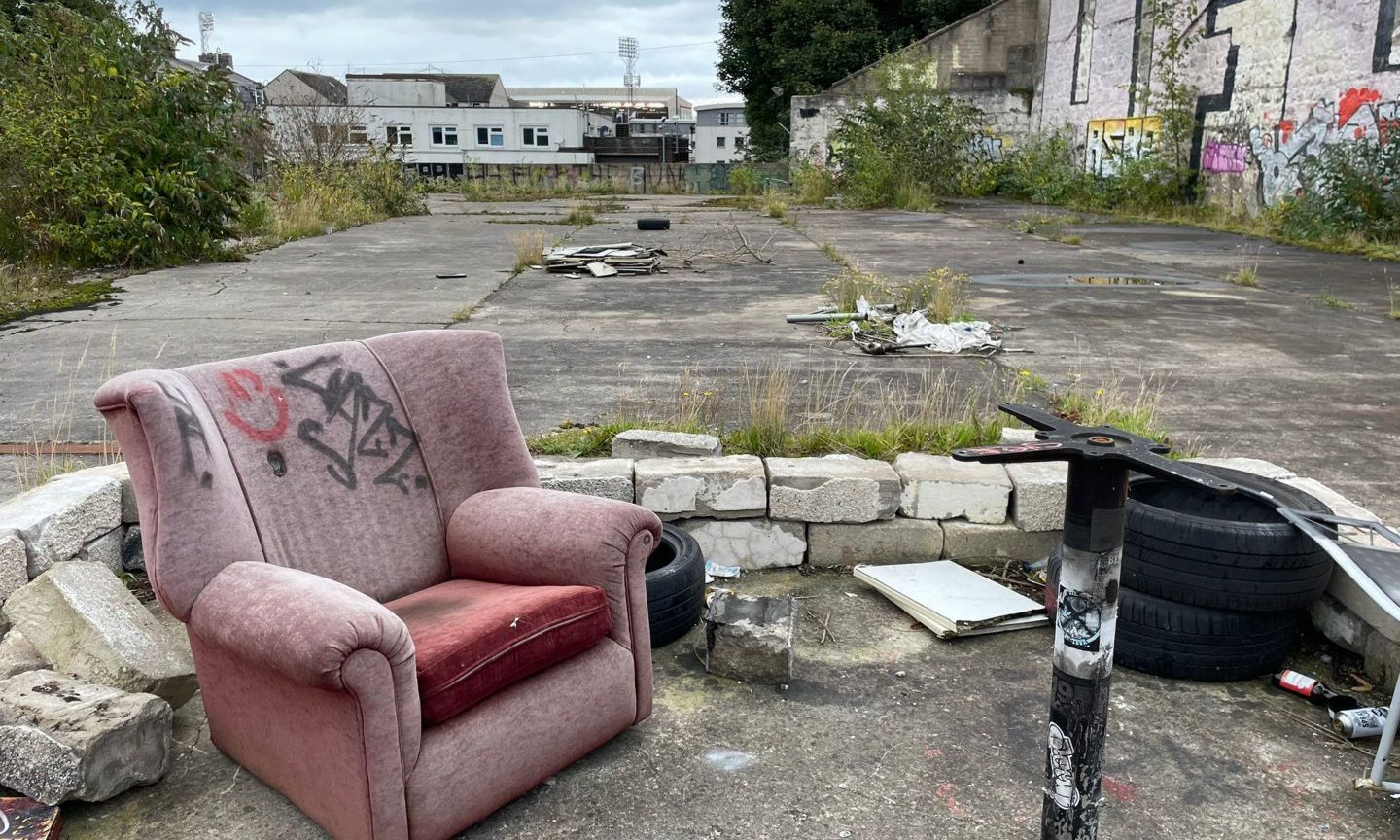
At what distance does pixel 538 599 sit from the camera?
2.74 m

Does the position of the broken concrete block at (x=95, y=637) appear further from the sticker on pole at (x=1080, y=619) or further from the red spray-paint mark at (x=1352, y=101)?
the red spray-paint mark at (x=1352, y=101)

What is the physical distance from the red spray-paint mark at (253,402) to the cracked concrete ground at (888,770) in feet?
3.03

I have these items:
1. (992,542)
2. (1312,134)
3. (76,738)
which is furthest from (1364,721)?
(1312,134)

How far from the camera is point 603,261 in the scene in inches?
495

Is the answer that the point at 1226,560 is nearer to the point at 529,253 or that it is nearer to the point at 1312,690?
the point at 1312,690

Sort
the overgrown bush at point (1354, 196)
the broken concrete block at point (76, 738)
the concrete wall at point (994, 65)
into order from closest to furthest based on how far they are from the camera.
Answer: the broken concrete block at point (76, 738) → the overgrown bush at point (1354, 196) → the concrete wall at point (994, 65)

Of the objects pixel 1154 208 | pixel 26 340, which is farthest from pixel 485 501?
pixel 1154 208

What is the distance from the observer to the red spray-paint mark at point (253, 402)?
114 inches

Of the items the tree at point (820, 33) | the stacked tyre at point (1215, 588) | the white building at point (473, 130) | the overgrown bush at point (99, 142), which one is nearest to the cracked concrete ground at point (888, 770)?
the stacked tyre at point (1215, 588)

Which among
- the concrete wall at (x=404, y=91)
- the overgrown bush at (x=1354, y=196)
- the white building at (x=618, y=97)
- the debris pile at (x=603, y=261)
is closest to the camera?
the debris pile at (x=603, y=261)

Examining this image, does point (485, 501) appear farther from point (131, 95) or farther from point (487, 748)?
point (131, 95)

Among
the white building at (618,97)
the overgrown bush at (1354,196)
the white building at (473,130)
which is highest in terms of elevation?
the white building at (618,97)

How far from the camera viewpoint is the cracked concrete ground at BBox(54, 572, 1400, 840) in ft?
8.54

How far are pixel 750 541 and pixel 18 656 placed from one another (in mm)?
2516
